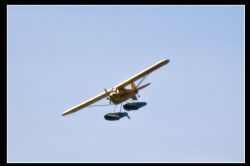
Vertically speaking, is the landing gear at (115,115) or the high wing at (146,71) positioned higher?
the high wing at (146,71)

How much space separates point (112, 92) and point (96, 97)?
498 centimetres

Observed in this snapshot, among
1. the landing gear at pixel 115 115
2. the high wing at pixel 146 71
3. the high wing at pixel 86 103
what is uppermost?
the high wing at pixel 146 71

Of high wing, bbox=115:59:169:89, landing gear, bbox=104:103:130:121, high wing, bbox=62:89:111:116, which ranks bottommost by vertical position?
landing gear, bbox=104:103:130:121

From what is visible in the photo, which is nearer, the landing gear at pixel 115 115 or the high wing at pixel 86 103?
the landing gear at pixel 115 115

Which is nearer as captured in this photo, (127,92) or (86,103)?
(127,92)

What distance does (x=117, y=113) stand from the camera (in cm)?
7794

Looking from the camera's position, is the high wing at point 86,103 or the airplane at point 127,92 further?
the high wing at point 86,103

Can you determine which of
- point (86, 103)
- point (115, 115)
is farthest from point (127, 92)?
point (86, 103)

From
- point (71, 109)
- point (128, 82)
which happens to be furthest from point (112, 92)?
point (71, 109)

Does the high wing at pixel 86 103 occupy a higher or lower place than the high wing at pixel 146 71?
lower

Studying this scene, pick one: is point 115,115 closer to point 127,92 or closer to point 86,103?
point 127,92

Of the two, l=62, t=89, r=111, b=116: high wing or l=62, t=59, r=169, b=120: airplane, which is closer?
l=62, t=59, r=169, b=120: airplane

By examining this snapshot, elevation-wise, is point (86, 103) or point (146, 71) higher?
point (146, 71)

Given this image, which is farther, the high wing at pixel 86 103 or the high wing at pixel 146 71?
the high wing at pixel 86 103
